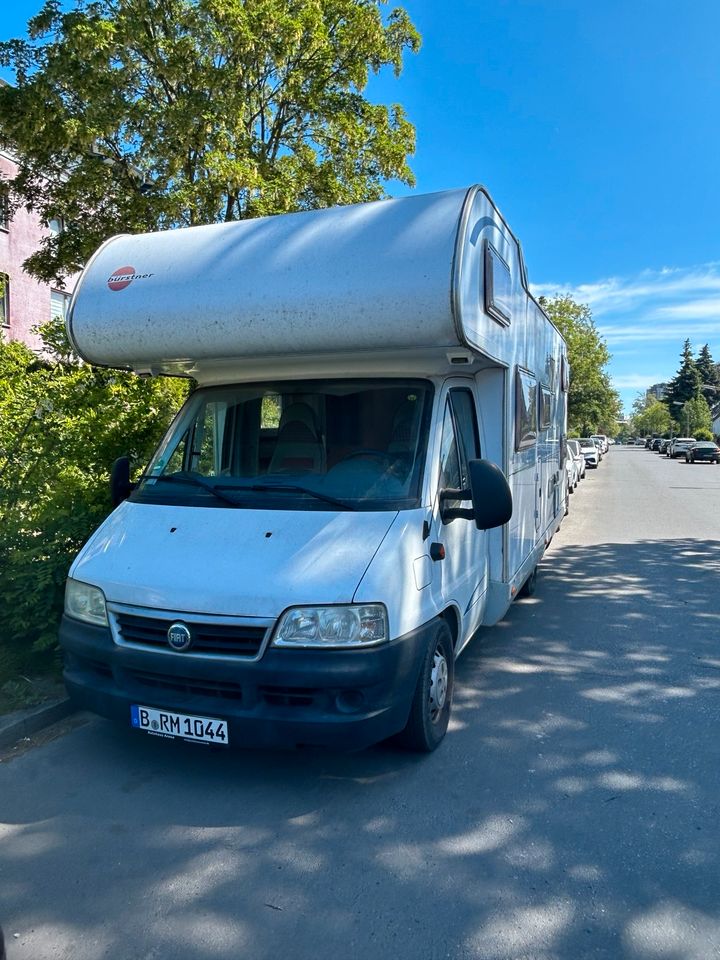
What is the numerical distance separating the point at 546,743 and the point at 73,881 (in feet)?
8.77

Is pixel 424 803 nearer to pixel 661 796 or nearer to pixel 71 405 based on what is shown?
pixel 661 796

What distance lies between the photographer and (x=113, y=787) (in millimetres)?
3764

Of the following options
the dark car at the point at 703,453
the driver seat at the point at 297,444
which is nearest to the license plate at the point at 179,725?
the driver seat at the point at 297,444

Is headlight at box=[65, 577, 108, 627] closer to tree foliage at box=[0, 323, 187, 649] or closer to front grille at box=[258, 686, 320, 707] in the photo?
front grille at box=[258, 686, 320, 707]

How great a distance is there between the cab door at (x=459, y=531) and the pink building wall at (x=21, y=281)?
66.0ft

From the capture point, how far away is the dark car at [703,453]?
4781cm

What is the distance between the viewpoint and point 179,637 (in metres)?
3.50

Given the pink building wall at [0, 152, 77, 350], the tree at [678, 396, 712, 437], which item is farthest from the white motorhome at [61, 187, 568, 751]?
the tree at [678, 396, 712, 437]

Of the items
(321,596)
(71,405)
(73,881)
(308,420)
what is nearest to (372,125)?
(71,405)

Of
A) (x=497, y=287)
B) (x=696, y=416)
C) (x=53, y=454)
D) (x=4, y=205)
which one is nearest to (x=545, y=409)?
(x=497, y=287)

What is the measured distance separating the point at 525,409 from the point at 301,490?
282cm

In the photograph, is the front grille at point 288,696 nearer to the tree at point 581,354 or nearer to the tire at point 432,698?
the tire at point 432,698

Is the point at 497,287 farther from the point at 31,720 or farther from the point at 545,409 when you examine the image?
the point at 31,720

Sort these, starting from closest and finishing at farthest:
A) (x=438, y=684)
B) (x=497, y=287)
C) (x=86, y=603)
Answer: (x=86, y=603) < (x=438, y=684) < (x=497, y=287)
